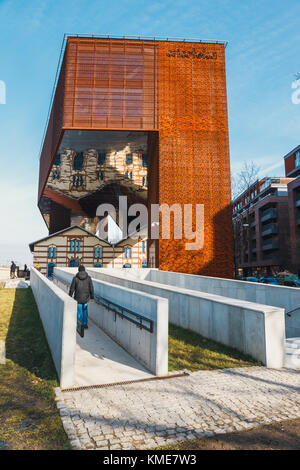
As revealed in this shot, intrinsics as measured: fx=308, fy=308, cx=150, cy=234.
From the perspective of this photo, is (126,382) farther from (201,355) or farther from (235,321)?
(235,321)

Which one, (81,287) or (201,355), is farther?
(81,287)

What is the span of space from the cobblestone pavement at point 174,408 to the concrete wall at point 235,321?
2.36 ft

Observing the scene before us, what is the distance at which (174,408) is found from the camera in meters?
4.52

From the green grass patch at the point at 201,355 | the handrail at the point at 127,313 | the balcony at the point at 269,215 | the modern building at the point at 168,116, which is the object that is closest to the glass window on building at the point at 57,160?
the modern building at the point at 168,116

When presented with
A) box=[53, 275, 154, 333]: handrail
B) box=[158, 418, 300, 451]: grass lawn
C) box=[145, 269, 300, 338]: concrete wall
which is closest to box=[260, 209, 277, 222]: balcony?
box=[145, 269, 300, 338]: concrete wall

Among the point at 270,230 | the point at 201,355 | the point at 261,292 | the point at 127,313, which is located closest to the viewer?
the point at 201,355

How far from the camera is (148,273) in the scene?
24250 mm

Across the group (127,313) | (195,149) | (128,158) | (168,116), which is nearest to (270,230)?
(128,158)

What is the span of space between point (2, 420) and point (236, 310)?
5.39 meters

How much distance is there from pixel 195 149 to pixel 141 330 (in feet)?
68.9

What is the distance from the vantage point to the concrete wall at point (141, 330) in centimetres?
602

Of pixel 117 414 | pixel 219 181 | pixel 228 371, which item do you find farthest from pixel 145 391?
pixel 219 181

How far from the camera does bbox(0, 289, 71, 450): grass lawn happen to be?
369 cm

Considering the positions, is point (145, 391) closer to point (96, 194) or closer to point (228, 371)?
point (228, 371)
